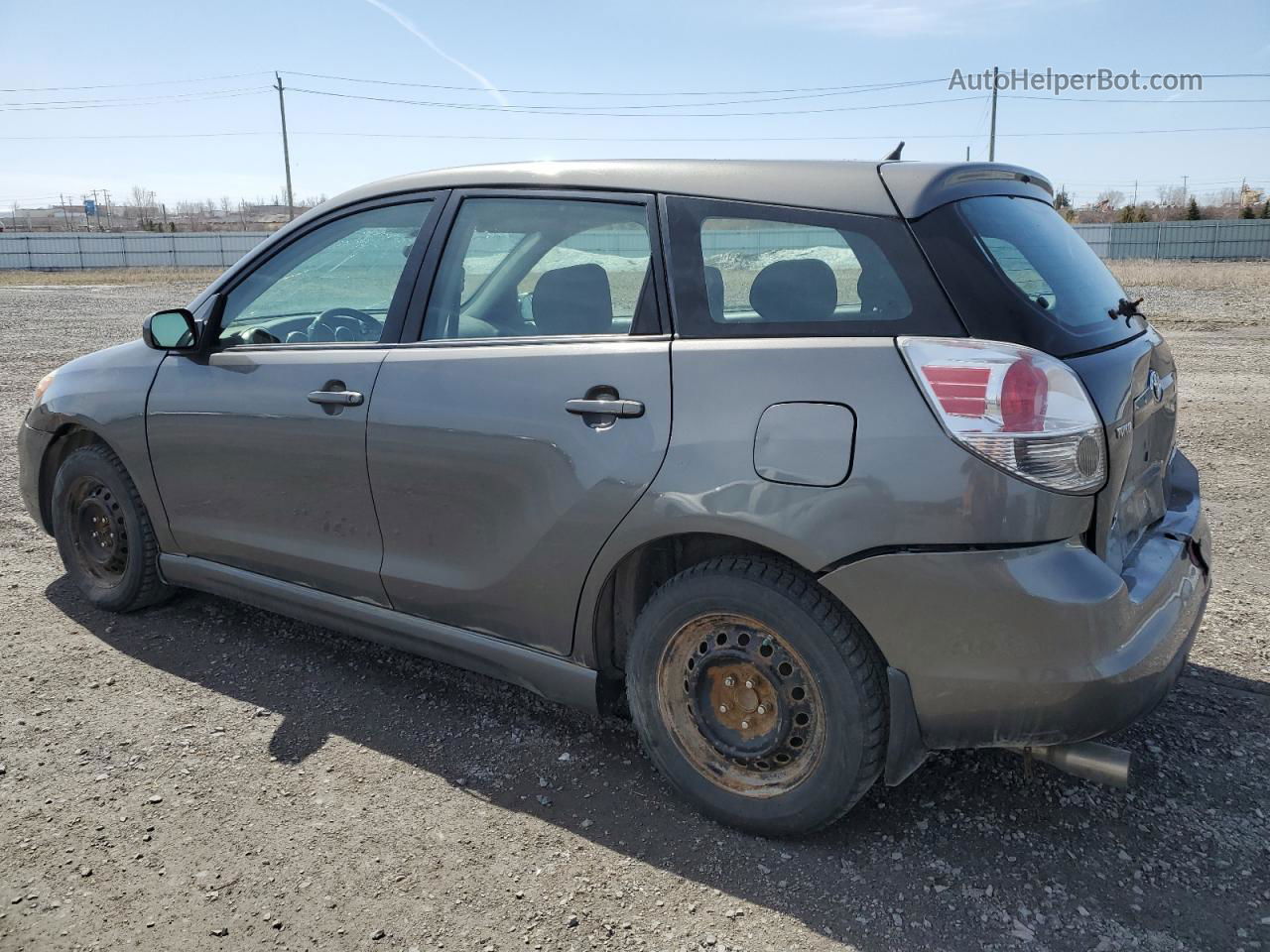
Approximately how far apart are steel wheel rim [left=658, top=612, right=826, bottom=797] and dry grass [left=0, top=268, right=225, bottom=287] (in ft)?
119

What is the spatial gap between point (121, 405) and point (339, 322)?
1102 millimetres

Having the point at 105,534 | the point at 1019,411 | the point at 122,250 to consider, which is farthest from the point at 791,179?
the point at 122,250

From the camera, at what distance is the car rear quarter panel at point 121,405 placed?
3.96 metres

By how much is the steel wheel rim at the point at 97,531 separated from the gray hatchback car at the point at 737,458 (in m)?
0.80

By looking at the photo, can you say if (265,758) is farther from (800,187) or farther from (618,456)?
(800,187)

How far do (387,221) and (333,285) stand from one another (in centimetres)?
40

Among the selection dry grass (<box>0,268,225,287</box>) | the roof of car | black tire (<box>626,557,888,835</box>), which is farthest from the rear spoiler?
dry grass (<box>0,268,225,287</box>)

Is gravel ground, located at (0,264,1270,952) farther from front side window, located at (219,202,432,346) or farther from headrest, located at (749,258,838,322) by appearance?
headrest, located at (749,258,838,322)

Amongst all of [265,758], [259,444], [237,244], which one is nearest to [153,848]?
[265,758]

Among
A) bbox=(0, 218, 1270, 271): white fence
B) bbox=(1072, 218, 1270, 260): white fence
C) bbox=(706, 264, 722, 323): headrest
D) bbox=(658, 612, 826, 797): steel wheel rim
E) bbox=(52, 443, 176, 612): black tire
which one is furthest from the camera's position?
bbox=(0, 218, 1270, 271): white fence

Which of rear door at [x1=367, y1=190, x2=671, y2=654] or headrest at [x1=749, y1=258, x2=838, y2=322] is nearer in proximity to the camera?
headrest at [x1=749, y1=258, x2=838, y2=322]

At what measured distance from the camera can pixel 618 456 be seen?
8.82ft

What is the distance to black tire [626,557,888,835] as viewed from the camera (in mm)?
2473

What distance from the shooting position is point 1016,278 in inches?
97.3
